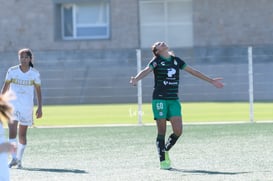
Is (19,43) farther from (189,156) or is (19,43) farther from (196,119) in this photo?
(189,156)

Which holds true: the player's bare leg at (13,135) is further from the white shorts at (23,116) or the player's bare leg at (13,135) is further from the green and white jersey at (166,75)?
the green and white jersey at (166,75)

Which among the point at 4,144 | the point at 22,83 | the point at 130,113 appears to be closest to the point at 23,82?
the point at 22,83

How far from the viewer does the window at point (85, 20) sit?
37.2m

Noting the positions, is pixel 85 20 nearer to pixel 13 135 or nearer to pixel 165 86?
pixel 13 135

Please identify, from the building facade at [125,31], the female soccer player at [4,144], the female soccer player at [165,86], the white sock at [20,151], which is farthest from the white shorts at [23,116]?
the building facade at [125,31]

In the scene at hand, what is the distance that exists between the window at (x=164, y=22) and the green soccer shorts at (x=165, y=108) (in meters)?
24.0

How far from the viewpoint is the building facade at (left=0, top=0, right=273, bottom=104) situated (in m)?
34.6

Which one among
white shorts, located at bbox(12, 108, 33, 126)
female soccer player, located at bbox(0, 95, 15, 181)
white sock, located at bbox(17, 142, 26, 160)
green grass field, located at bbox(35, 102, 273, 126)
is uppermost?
female soccer player, located at bbox(0, 95, 15, 181)

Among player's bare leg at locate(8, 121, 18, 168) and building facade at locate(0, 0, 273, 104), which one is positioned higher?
building facade at locate(0, 0, 273, 104)

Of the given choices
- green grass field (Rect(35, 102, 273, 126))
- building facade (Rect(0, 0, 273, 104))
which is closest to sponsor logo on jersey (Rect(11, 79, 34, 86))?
green grass field (Rect(35, 102, 273, 126))

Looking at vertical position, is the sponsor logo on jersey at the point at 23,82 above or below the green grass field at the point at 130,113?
above

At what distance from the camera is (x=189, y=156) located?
45.8 feet

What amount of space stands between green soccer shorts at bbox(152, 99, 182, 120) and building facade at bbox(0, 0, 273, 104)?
19.4 metres

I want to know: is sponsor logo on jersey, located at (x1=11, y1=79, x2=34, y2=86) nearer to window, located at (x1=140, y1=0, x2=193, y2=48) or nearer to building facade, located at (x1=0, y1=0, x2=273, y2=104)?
building facade, located at (x1=0, y1=0, x2=273, y2=104)
